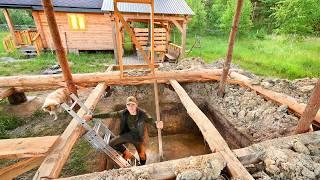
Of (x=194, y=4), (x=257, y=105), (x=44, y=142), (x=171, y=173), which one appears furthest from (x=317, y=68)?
(x=194, y=4)

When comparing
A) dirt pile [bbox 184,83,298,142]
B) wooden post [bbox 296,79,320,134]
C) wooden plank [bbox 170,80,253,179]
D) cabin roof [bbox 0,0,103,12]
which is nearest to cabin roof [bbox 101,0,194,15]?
cabin roof [bbox 0,0,103,12]

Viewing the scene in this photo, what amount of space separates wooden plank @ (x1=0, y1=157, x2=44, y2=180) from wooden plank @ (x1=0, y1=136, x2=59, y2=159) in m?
0.15

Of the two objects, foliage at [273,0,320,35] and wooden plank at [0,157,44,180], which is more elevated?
foliage at [273,0,320,35]

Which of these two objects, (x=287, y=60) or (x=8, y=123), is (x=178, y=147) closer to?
(x=8, y=123)

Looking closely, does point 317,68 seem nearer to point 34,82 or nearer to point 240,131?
point 240,131

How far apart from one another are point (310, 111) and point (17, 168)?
4.06m

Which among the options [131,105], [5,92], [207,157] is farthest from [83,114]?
[5,92]

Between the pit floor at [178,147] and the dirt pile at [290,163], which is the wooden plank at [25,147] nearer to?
the dirt pile at [290,163]

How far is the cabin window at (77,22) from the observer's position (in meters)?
13.5

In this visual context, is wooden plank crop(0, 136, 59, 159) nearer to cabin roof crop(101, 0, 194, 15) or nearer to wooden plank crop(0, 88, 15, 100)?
wooden plank crop(0, 88, 15, 100)

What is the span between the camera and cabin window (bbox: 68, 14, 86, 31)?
44.3 ft

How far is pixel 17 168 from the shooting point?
245 cm

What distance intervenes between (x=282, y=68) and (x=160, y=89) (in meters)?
5.87

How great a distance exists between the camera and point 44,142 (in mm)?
2518
